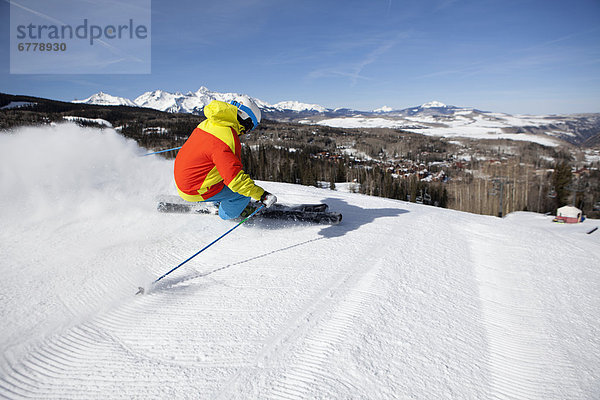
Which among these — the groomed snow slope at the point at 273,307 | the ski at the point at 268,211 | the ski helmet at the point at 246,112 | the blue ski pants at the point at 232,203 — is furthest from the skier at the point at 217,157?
the ski at the point at 268,211

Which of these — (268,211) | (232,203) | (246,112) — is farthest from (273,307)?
(268,211)

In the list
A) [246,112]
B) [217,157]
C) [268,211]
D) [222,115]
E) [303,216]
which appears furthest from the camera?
[268,211]

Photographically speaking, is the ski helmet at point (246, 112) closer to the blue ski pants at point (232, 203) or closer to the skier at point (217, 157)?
the skier at point (217, 157)

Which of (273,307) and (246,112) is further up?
(246,112)

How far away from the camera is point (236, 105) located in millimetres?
5016

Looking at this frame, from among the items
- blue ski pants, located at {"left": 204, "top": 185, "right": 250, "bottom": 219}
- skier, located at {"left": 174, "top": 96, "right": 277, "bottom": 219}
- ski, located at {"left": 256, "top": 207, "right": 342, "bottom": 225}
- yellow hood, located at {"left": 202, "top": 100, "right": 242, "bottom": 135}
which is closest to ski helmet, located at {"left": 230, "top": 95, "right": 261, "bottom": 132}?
skier, located at {"left": 174, "top": 96, "right": 277, "bottom": 219}

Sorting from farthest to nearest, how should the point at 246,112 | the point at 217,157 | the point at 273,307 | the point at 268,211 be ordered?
the point at 268,211, the point at 246,112, the point at 217,157, the point at 273,307

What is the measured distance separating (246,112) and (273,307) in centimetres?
326

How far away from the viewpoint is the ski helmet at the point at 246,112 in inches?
196

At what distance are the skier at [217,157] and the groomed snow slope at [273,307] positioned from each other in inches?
36.9

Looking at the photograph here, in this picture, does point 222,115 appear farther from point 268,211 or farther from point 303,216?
point 303,216

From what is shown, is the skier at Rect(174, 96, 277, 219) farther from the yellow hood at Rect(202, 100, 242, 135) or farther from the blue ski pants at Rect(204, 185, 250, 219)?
the blue ski pants at Rect(204, 185, 250, 219)

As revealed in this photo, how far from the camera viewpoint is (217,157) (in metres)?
4.49

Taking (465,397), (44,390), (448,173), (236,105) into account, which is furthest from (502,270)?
(448,173)
